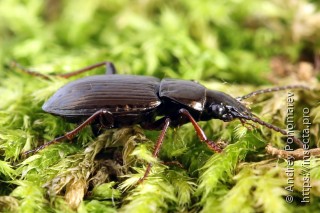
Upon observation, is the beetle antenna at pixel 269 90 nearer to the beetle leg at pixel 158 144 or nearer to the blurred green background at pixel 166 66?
the blurred green background at pixel 166 66

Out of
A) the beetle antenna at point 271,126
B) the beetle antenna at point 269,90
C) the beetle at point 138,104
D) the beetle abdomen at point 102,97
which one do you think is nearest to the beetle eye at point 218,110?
the beetle at point 138,104

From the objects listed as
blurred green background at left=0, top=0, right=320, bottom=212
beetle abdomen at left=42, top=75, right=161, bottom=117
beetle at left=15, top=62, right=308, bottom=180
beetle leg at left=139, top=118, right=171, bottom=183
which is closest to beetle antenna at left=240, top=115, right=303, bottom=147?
beetle at left=15, top=62, right=308, bottom=180

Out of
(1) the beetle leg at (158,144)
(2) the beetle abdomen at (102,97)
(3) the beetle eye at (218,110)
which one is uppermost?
(2) the beetle abdomen at (102,97)

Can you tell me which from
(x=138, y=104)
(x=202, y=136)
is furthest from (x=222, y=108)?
(x=138, y=104)

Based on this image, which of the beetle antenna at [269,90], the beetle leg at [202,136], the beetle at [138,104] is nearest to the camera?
the beetle leg at [202,136]

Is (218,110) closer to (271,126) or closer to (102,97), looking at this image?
(271,126)

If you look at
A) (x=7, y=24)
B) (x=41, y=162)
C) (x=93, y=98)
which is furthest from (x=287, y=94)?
(x=7, y=24)

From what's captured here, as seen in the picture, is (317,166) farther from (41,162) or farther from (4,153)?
(4,153)
